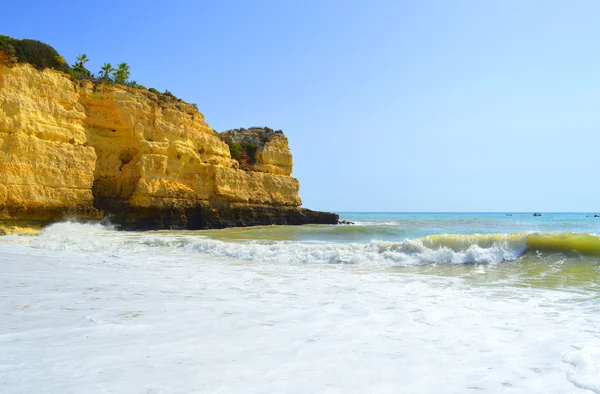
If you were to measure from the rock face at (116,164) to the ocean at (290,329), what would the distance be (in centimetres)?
1109

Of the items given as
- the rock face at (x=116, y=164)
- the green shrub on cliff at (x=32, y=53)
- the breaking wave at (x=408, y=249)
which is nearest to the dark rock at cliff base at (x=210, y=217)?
the rock face at (x=116, y=164)

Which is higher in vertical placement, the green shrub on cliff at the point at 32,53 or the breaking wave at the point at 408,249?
the green shrub on cliff at the point at 32,53

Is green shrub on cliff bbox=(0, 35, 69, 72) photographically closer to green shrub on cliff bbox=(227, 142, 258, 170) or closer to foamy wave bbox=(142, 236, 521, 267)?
green shrub on cliff bbox=(227, 142, 258, 170)

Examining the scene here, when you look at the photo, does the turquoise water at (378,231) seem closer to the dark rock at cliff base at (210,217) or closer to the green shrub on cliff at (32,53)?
the dark rock at cliff base at (210,217)

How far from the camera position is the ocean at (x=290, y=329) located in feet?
7.97

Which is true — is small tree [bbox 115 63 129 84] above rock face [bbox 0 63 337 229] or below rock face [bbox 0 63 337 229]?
above

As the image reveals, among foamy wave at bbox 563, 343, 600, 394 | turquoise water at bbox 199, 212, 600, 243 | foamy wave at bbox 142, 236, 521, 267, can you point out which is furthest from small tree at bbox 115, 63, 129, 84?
foamy wave at bbox 563, 343, 600, 394

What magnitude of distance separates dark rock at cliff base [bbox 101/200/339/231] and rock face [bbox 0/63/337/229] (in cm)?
6

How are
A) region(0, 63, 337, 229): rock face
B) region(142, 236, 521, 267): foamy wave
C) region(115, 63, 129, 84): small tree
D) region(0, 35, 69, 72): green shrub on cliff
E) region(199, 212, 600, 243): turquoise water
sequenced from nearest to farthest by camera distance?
region(142, 236, 521, 267): foamy wave
region(0, 63, 337, 229): rock face
region(0, 35, 69, 72): green shrub on cliff
region(199, 212, 600, 243): turquoise water
region(115, 63, 129, 84): small tree

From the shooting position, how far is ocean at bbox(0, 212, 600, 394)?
2.43 metres

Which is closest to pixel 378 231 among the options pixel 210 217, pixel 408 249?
pixel 210 217

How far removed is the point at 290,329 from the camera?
3.60 m

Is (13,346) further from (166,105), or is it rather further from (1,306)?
(166,105)

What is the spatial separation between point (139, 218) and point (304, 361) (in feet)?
67.0
